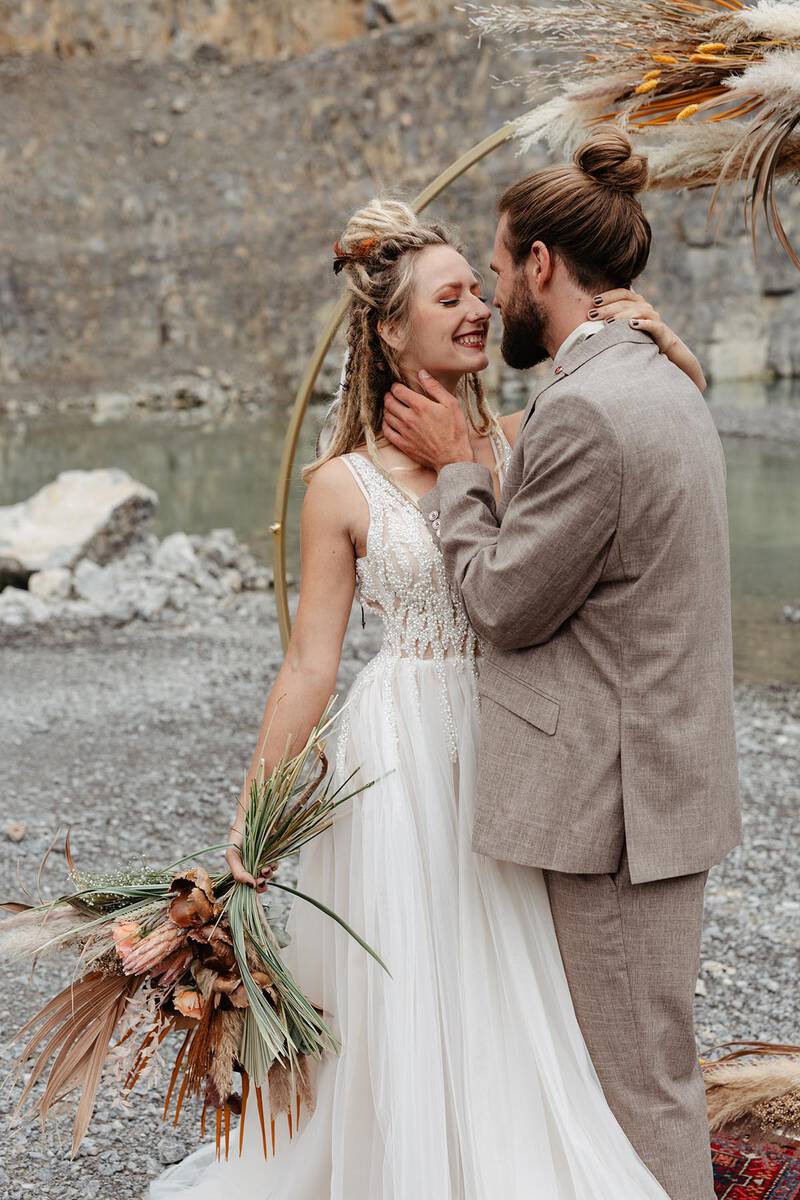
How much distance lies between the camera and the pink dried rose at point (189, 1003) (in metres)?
2.63

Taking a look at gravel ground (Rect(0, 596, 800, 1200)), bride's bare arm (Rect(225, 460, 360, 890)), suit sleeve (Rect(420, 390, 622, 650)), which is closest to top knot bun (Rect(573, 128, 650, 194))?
suit sleeve (Rect(420, 390, 622, 650))

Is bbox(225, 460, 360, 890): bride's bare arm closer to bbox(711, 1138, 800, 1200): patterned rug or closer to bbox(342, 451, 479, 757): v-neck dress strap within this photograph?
bbox(342, 451, 479, 757): v-neck dress strap

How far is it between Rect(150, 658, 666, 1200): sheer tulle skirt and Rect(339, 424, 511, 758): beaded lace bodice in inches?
1.3

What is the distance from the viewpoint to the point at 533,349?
9.01 ft

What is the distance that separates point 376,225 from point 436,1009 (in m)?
1.76

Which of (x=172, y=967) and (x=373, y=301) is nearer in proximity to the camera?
(x=172, y=967)

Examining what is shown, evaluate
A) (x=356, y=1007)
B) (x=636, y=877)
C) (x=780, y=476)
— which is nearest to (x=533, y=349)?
(x=636, y=877)

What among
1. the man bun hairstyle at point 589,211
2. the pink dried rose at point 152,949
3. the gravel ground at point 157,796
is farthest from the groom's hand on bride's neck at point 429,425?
the gravel ground at point 157,796

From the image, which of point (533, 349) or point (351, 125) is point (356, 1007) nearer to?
point (533, 349)

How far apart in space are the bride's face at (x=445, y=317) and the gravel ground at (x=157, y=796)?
149cm

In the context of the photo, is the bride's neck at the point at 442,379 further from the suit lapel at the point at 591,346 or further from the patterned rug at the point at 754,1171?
the patterned rug at the point at 754,1171

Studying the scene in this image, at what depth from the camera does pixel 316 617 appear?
9.64 feet

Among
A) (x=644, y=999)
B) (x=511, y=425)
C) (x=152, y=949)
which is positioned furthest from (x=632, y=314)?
(x=152, y=949)

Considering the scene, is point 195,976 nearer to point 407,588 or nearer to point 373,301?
point 407,588
